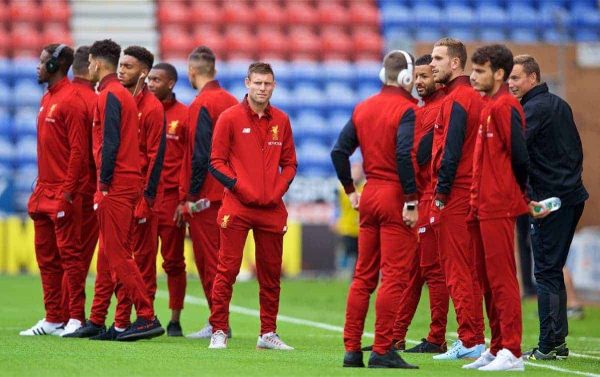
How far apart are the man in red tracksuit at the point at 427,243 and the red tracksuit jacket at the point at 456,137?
0.49m

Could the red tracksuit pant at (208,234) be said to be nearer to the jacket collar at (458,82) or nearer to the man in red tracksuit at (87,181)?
the man in red tracksuit at (87,181)

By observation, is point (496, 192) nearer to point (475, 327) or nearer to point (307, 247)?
point (475, 327)

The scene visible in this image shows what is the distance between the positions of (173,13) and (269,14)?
2043 mm

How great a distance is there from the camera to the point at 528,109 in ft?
32.1

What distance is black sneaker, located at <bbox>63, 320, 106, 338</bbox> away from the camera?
10.4 metres

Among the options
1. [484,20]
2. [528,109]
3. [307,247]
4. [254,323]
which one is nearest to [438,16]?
[484,20]

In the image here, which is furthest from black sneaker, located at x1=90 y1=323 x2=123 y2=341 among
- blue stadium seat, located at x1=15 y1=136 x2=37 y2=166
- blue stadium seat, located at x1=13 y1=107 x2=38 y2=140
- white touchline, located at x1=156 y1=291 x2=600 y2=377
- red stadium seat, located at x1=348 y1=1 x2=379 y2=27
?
red stadium seat, located at x1=348 y1=1 x2=379 y2=27

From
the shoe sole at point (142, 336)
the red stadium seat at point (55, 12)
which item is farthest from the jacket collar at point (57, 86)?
the red stadium seat at point (55, 12)

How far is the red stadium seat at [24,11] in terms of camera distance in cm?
2633

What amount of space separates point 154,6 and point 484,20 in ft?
23.3

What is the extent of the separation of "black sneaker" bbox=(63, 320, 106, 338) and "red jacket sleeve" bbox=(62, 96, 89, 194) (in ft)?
3.64

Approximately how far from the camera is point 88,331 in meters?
10.4

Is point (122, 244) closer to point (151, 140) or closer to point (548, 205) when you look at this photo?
point (151, 140)

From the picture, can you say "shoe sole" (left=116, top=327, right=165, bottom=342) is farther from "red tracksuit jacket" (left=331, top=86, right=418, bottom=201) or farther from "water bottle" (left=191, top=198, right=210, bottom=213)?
"red tracksuit jacket" (left=331, top=86, right=418, bottom=201)
